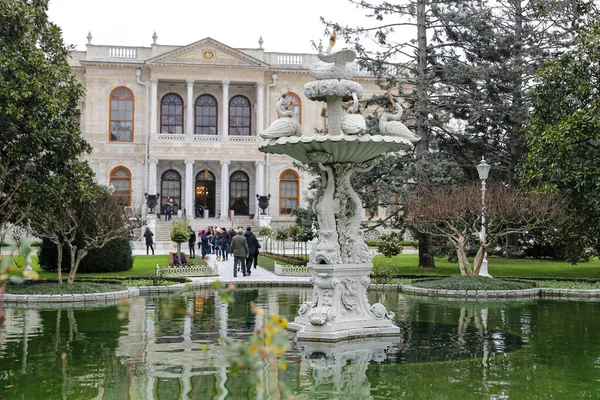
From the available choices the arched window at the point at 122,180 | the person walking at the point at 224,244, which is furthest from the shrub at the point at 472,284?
the arched window at the point at 122,180

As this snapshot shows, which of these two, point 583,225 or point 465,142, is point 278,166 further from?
point 583,225

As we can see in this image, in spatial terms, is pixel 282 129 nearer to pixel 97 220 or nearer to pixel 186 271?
pixel 97 220

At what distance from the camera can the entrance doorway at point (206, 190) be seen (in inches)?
1892

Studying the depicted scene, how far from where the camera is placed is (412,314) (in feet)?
40.1

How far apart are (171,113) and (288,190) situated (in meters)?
9.41

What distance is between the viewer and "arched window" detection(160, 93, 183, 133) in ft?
157

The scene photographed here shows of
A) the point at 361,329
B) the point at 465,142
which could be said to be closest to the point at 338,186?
the point at 361,329

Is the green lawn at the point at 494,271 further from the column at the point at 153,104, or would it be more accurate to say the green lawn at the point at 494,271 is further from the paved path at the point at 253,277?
the column at the point at 153,104

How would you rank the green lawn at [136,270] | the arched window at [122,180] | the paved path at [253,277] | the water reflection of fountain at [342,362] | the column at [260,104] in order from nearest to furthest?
the water reflection of fountain at [342,362], the paved path at [253,277], the green lawn at [136,270], the arched window at [122,180], the column at [260,104]

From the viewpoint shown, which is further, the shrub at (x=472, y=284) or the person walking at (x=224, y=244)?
the person walking at (x=224, y=244)

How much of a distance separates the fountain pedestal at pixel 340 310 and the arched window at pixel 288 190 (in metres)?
38.4

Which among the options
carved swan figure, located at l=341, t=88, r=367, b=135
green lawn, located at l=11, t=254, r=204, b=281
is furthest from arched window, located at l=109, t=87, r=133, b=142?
carved swan figure, located at l=341, t=88, r=367, b=135

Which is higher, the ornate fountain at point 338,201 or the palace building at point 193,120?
the palace building at point 193,120

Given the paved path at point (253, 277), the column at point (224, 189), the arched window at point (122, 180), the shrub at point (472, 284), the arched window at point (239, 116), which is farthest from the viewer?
the arched window at point (239, 116)
